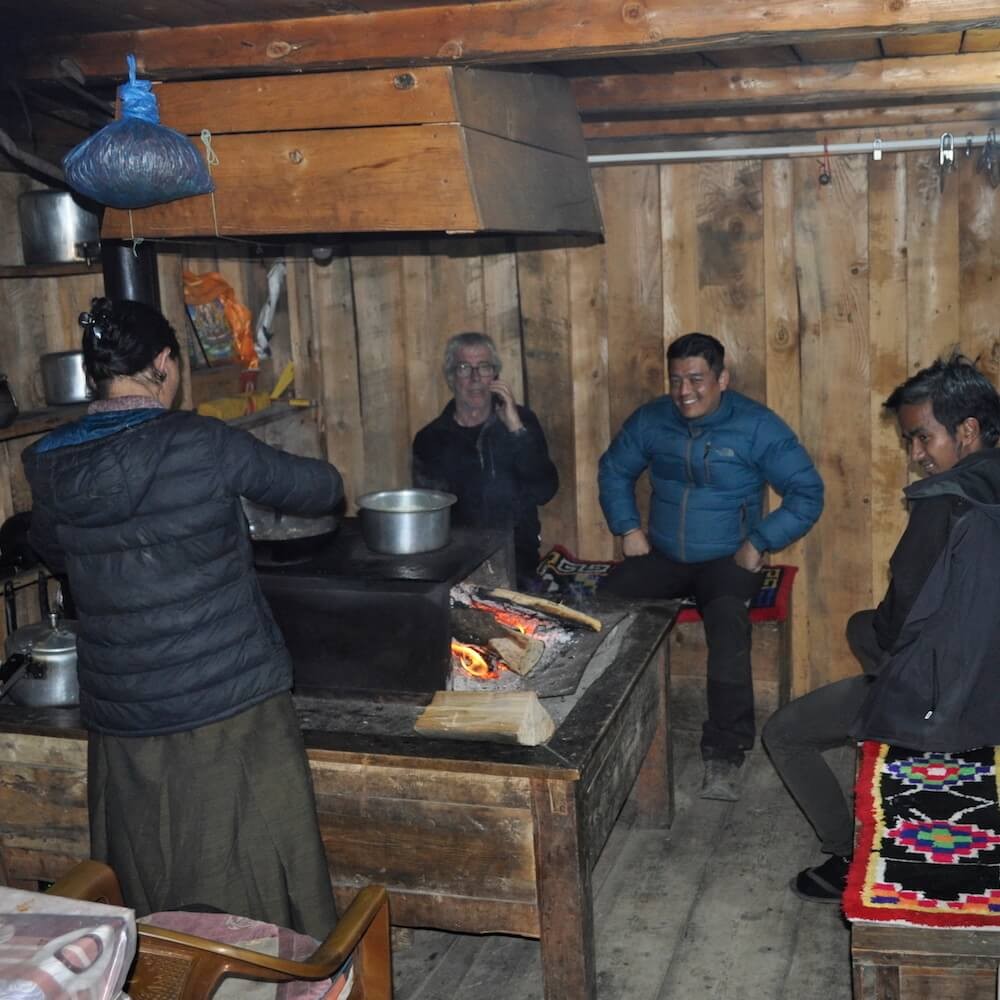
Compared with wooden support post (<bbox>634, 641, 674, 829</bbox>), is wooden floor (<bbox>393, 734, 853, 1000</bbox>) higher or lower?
lower

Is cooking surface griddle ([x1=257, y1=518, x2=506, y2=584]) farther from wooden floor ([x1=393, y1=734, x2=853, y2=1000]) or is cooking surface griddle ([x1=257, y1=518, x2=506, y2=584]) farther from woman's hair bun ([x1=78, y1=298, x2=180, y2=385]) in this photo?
wooden floor ([x1=393, y1=734, x2=853, y2=1000])

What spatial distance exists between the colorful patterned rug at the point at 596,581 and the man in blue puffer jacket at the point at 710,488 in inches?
3.3

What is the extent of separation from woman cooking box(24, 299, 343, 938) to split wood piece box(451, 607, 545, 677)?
88 cm

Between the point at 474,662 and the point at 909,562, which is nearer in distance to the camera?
the point at 909,562

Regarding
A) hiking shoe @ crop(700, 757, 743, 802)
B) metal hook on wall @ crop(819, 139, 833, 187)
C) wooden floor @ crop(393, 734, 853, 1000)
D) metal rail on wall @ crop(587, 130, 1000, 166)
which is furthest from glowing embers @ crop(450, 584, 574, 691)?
metal hook on wall @ crop(819, 139, 833, 187)

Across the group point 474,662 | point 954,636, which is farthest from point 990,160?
point 474,662

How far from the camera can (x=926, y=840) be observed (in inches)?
127

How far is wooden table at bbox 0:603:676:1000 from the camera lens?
10.6 ft

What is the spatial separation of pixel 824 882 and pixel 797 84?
9.11 feet

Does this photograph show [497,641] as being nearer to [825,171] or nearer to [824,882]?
[824,882]

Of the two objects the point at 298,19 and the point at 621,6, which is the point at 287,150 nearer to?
the point at 298,19

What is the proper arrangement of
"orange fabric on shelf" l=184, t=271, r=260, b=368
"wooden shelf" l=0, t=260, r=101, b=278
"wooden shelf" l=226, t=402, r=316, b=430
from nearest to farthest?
1. "wooden shelf" l=0, t=260, r=101, b=278
2. "orange fabric on shelf" l=184, t=271, r=260, b=368
3. "wooden shelf" l=226, t=402, r=316, b=430

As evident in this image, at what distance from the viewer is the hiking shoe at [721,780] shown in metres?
4.92

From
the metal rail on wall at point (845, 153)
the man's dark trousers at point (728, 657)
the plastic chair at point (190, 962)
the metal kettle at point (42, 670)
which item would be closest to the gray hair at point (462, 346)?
the metal rail on wall at point (845, 153)
